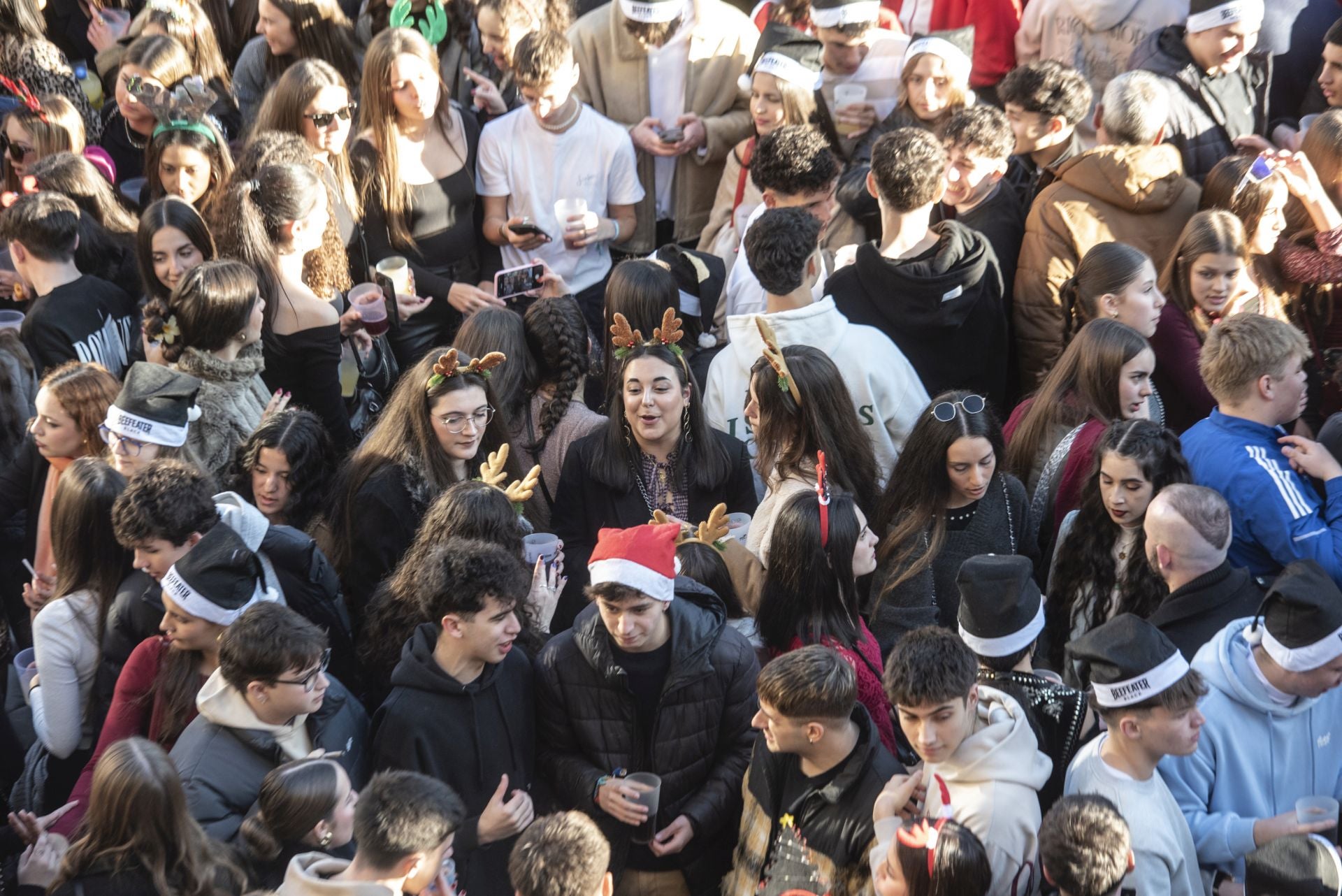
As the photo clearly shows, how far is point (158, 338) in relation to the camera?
5.36m

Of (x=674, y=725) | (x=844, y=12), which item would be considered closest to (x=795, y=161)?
(x=844, y=12)

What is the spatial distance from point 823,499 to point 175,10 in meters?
5.06

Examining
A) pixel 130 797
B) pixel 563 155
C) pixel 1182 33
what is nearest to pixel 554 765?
pixel 130 797

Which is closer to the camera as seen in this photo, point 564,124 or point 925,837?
point 925,837

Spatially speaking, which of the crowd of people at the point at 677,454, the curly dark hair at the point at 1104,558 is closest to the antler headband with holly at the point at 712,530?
the crowd of people at the point at 677,454

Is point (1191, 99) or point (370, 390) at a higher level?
point (1191, 99)

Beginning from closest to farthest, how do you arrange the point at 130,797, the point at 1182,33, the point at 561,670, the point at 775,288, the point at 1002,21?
1. the point at 130,797
2. the point at 561,670
3. the point at 775,288
4. the point at 1182,33
5. the point at 1002,21

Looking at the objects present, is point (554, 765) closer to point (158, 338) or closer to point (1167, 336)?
point (158, 338)

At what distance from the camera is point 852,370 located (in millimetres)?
5160

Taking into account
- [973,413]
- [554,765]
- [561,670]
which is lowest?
[554,765]

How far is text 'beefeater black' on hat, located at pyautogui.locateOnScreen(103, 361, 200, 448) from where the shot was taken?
4.80 metres

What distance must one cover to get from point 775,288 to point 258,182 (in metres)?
2.20

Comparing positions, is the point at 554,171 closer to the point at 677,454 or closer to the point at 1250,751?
the point at 677,454

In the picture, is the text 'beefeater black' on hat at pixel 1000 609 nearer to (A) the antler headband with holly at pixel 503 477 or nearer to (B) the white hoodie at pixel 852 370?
(B) the white hoodie at pixel 852 370
